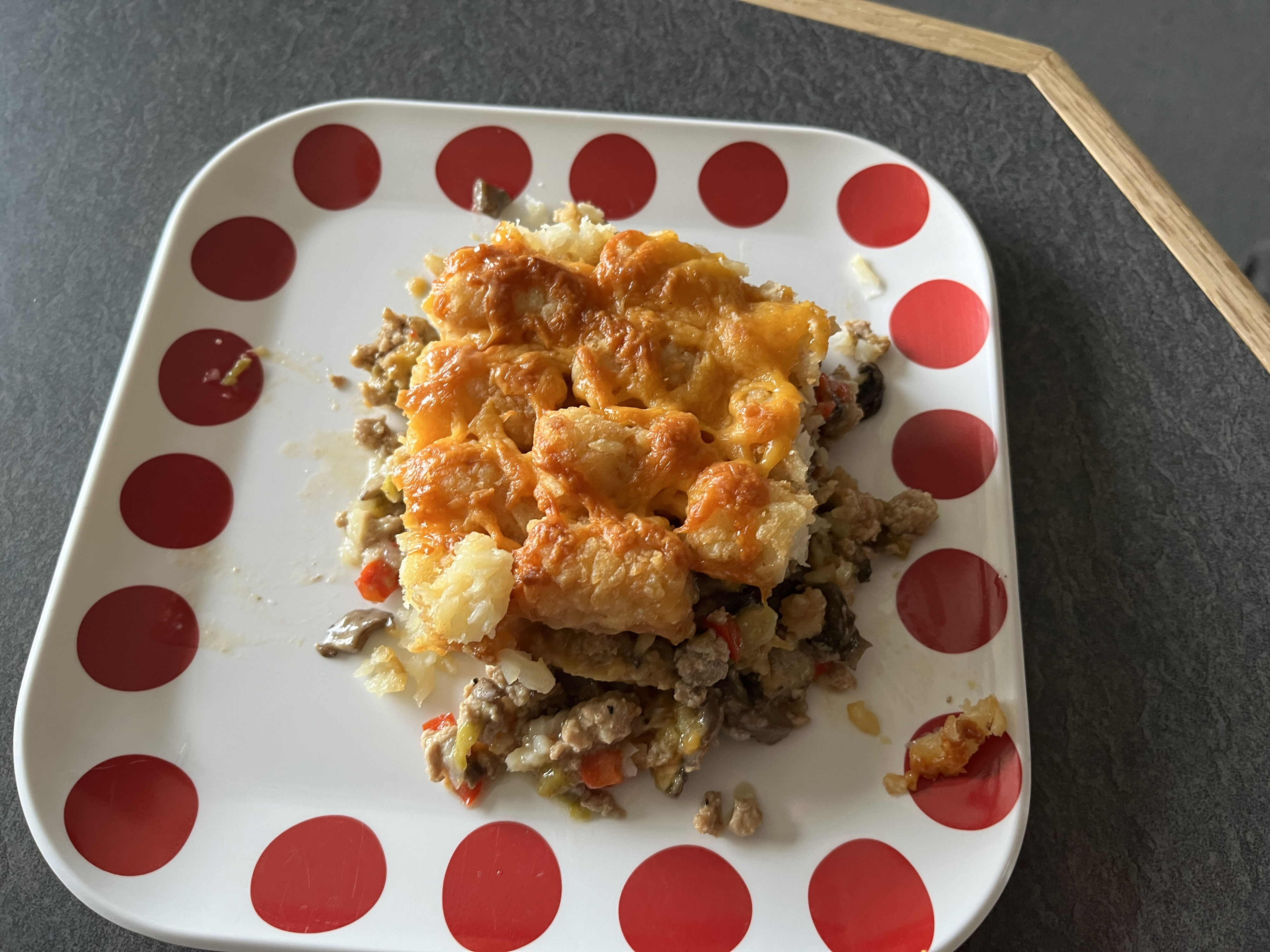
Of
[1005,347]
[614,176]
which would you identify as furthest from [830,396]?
[614,176]

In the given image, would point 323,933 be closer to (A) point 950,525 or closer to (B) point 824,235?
(A) point 950,525

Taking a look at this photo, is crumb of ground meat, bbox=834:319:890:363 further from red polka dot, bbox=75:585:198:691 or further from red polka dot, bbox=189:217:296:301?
red polka dot, bbox=75:585:198:691

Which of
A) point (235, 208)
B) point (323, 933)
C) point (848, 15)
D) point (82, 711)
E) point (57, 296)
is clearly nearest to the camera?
point (323, 933)

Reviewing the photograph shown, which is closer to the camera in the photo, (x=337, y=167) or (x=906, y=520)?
(x=906, y=520)

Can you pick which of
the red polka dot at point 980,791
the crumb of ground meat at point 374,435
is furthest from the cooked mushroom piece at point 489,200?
the red polka dot at point 980,791

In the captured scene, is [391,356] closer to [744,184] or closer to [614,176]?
[614,176]

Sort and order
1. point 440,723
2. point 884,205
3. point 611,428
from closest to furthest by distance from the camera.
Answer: point 611,428
point 440,723
point 884,205

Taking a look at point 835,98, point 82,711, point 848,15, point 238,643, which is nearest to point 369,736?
point 238,643
